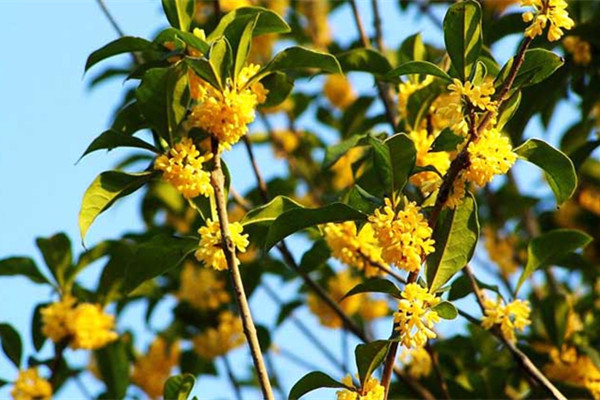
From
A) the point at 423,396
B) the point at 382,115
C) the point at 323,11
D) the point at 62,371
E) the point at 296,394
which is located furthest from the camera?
the point at 323,11

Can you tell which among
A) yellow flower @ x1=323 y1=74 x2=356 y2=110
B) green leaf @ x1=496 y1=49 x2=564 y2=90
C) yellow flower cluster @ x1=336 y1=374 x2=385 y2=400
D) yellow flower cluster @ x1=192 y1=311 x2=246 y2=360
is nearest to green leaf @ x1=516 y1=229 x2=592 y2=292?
green leaf @ x1=496 y1=49 x2=564 y2=90

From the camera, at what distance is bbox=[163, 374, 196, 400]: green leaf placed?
1935 millimetres

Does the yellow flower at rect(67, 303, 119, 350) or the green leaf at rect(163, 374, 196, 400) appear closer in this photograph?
the green leaf at rect(163, 374, 196, 400)

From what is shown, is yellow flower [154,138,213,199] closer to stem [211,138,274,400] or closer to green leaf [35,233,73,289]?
stem [211,138,274,400]

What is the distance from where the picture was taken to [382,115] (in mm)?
3016

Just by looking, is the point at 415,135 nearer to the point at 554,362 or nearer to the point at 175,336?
the point at 554,362

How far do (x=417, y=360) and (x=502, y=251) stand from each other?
1.33m

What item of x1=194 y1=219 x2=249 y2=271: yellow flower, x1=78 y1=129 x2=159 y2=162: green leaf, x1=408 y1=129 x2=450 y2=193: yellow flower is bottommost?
x1=194 y1=219 x2=249 y2=271: yellow flower

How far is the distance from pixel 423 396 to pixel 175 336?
1211 millimetres

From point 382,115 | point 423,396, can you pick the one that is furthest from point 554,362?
point 382,115

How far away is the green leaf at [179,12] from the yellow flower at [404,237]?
27.6 inches

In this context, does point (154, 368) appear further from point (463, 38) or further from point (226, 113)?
point (463, 38)

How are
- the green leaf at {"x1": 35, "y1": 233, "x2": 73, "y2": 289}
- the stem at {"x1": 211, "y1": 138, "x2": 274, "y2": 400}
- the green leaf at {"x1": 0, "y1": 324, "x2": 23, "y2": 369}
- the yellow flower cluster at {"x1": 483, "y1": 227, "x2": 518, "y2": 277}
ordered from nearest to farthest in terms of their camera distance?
the stem at {"x1": 211, "y1": 138, "x2": 274, "y2": 400}
the green leaf at {"x1": 0, "y1": 324, "x2": 23, "y2": 369}
the green leaf at {"x1": 35, "y1": 233, "x2": 73, "y2": 289}
the yellow flower cluster at {"x1": 483, "y1": 227, "x2": 518, "y2": 277}

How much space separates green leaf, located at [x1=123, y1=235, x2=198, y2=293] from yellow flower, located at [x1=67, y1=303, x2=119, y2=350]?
759 mm
